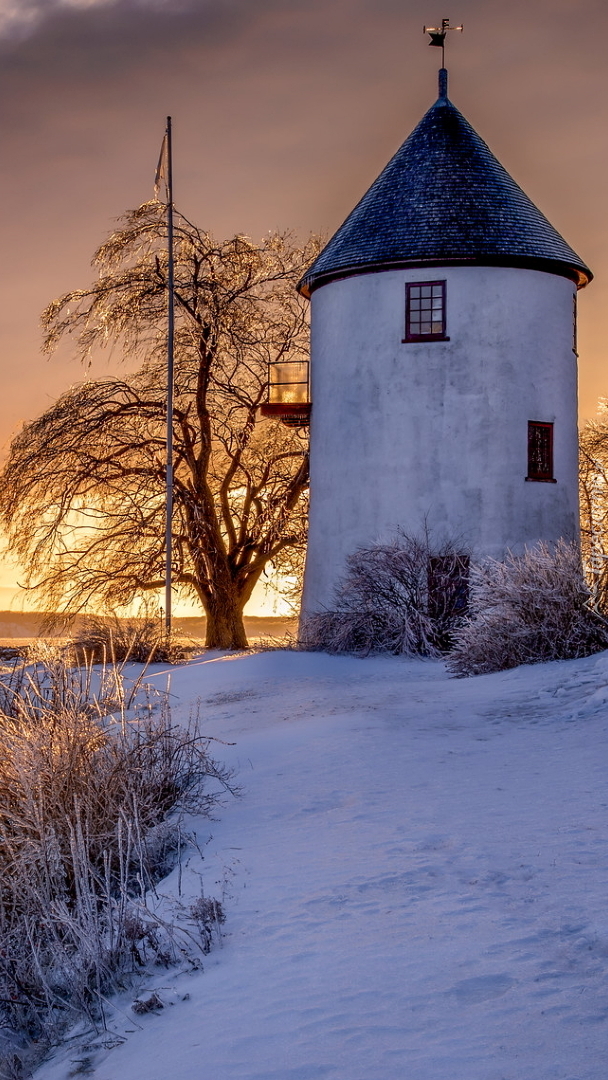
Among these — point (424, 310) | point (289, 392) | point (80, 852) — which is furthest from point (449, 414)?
point (80, 852)

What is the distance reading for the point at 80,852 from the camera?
22.4 ft

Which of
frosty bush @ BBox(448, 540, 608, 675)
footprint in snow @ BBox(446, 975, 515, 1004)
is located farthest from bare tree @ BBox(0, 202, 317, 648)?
footprint in snow @ BBox(446, 975, 515, 1004)

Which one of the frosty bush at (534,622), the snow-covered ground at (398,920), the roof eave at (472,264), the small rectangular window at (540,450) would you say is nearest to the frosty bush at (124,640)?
the frosty bush at (534,622)

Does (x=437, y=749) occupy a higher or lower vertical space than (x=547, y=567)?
lower

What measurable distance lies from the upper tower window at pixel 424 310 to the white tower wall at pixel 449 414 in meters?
0.14

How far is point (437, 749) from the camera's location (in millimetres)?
9633

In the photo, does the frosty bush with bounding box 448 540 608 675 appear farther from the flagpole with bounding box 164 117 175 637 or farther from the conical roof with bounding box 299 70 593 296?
the conical roof with bounding box 299 70 593 296

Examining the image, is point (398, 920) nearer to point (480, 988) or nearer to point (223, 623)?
point (480, 988)

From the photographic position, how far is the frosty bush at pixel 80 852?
19.6 feet

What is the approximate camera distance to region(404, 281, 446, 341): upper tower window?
25109 millimetres

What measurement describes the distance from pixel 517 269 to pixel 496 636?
12.7 m

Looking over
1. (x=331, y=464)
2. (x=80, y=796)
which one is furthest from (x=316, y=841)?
(x=331, y=464)

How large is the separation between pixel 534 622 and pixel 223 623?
14964 millimetres

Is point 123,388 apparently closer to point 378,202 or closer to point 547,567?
point 378,202
